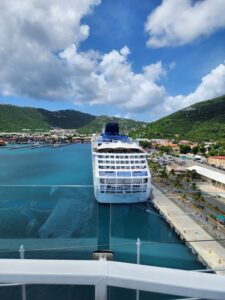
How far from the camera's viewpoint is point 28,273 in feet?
3.67

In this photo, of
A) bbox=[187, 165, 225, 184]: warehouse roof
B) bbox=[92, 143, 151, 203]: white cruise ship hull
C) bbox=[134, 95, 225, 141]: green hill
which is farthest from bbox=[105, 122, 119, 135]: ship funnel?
bbox=[134, 95, 225, 141]: green hill

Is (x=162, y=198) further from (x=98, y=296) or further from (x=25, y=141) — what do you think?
(x=25, y=141)

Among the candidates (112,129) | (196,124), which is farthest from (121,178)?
(196,124)

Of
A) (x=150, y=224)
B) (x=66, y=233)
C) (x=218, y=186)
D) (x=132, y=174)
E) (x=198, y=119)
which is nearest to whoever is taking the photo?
(x=66, y=233)

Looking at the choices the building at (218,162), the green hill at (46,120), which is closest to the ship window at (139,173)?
the building at (218,162)

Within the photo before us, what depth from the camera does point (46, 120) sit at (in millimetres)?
126312

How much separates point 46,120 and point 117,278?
12970cm

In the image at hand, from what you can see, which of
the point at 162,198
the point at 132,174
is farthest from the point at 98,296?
the point at 162,198

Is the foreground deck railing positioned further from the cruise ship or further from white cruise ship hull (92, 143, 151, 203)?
white cruise ship hull (92, 143, 151, 203)

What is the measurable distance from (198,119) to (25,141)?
44.2m

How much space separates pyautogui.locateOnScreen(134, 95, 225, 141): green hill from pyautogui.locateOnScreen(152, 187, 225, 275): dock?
1594 inches

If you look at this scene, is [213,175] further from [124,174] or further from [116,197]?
[116,197]

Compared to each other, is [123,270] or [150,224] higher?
[123,270]

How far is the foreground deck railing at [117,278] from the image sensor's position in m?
1.10
